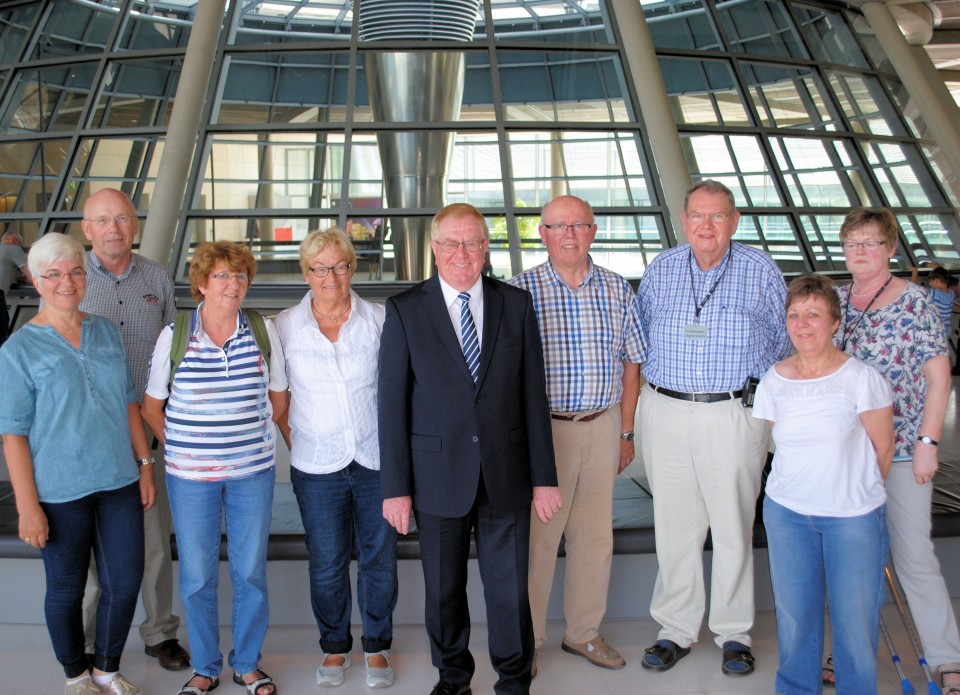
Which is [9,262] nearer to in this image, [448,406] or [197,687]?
[197,687]

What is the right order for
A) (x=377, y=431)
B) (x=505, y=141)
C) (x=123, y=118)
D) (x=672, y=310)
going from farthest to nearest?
(x=123, y=118) < (x=505, y=141) < (x=672, y=310) < (x=377, y=431)

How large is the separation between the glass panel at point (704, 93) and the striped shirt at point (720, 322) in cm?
424

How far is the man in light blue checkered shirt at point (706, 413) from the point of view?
11.5 ft

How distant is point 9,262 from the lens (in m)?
7.76

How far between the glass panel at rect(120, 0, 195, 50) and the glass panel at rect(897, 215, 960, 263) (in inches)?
288

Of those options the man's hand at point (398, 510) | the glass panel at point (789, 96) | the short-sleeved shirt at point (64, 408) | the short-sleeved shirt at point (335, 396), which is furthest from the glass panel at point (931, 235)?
the short-sleeved shirt at point (64, 408)

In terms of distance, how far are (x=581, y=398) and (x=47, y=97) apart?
A: 668cm

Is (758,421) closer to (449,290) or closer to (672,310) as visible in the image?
(672,310)

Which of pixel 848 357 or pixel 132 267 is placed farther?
pixel 132 267

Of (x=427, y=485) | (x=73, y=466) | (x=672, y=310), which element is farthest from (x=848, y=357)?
(x=73, y=466)

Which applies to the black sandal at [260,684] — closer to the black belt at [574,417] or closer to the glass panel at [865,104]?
the black belt at [574,417]

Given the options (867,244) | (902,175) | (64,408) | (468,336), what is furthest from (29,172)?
(902,175)

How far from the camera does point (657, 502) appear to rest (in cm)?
376

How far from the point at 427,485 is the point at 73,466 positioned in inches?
52.3
